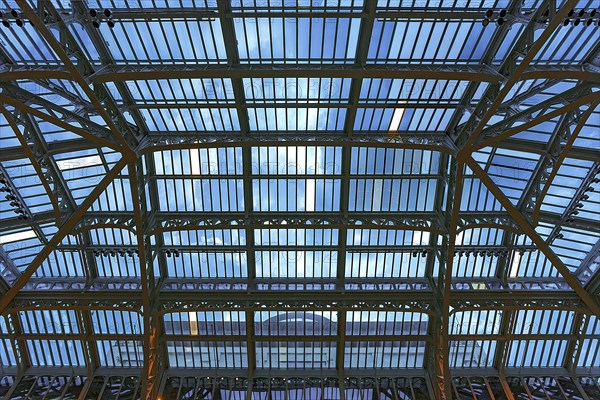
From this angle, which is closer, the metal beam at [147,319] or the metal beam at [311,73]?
the metal beam at [311,73]

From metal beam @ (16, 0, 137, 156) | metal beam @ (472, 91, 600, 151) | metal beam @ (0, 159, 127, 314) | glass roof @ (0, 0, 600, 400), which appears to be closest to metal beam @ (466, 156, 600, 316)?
glass roof @ (0, 0, 600, 400)

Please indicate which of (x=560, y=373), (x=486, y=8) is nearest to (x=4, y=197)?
(x=486, y=8)

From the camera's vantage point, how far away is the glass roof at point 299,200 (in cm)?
1998

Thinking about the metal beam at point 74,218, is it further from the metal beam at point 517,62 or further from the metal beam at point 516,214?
the metal beam at point 516,214

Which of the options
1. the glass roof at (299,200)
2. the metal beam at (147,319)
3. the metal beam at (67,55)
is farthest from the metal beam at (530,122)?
the metal beam at (147,319)

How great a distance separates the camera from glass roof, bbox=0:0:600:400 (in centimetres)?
1998

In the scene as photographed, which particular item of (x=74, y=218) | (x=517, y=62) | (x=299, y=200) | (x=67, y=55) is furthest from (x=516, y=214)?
(x=74, y=218)

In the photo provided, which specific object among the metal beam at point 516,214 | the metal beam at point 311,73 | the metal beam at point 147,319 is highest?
the metal beam at point 311,73

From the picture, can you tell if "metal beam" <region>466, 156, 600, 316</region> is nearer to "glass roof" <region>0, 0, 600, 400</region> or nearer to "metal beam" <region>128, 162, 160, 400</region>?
"glass roof" <region>0, 0, 600, 400</region>

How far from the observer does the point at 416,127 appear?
27266 millimetres

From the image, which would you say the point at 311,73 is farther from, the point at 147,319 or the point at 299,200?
the point at 147,319

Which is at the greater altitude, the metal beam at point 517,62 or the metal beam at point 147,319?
the metal beam at point 517,62

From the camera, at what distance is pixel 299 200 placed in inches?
1211

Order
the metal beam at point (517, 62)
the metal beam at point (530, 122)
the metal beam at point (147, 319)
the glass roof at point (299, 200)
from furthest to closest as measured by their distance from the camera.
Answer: the metal beam at point (147, 319) → the glass roof at point (299, 200) → the metal beam at point (530, 122) → the metal beam at point (517, 62)
